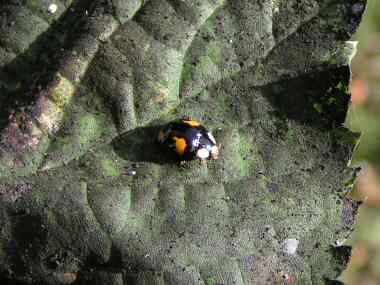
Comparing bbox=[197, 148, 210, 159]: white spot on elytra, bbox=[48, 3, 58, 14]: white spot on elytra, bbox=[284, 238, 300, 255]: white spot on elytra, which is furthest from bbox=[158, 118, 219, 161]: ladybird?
bbox=[48, 3, 58, 14]: white spot on elytra

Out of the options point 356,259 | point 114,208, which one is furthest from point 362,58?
point 114,208

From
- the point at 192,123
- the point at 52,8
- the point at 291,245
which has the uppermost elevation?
the point at 52,8

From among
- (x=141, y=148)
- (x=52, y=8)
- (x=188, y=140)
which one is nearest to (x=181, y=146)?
(x=188, y=140)

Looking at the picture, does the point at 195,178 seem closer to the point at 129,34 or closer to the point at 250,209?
the point at 250,209

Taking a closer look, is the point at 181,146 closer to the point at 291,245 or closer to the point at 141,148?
the point at 141,148

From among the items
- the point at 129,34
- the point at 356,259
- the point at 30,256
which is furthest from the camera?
the point at 356,259

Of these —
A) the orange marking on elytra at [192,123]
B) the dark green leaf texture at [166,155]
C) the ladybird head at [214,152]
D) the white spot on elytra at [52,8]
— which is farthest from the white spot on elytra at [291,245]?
the white spot on elytra at [52,8]

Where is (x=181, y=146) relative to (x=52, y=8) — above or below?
below

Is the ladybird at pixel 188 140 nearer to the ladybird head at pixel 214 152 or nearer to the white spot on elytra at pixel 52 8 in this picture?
the ladybird head at pixel 214 152
